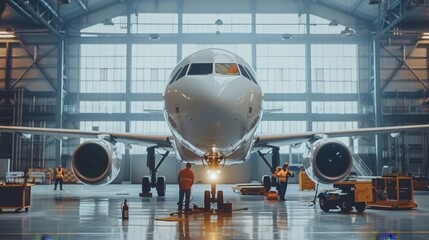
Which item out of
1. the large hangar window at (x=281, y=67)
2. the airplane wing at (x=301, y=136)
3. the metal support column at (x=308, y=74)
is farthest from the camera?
the large hangar window at (x=281, y=67)

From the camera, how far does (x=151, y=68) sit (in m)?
39.8

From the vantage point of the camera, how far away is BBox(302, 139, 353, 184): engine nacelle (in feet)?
46.8

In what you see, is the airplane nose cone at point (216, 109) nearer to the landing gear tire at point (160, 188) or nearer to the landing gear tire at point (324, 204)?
the landing gear tire at point (324, 204)

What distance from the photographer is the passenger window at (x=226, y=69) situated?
10848mm

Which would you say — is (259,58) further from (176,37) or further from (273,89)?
(176,37)

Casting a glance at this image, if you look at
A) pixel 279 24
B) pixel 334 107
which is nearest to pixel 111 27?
pixel 279 24

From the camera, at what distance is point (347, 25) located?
132ft

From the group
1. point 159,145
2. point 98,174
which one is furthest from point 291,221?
point 159,145

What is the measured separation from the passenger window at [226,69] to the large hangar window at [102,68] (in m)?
29.3

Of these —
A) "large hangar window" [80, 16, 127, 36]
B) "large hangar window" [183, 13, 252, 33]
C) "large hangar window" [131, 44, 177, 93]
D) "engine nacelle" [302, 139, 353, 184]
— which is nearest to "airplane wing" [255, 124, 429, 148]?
"engine nacelle" [302, 139, 353, 184]

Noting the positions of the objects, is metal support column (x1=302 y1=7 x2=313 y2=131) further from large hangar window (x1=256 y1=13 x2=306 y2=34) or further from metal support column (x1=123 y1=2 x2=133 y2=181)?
metal support column (x1=123 y1=2 x2=133 y2=181)

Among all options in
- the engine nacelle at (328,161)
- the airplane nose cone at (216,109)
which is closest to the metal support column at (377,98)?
the engine nacelle at (328,161)

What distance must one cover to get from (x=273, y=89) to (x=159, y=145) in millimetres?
23491

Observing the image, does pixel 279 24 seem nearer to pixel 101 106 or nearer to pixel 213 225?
pixel 101 106
